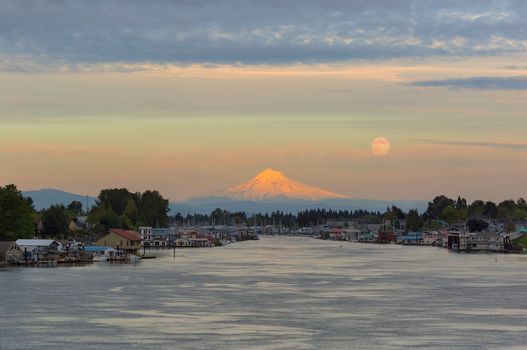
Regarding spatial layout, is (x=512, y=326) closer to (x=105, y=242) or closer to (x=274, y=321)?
(x=274, y=321)

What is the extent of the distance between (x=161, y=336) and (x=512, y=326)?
13.1 meters

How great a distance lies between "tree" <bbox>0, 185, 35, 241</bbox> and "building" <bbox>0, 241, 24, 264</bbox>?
389 cm

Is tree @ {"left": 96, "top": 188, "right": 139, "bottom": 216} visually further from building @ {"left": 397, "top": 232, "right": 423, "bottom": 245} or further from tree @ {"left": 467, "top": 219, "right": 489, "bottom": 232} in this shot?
tree @ {"left": 467, "top": 219, "right": 489, "bottom": 232}

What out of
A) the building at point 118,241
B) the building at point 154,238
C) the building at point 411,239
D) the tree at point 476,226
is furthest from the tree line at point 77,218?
the tree at point 476,226

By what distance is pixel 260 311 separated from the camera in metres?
40.8

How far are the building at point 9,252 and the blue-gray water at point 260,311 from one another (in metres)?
15.7

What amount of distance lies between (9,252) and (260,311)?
44.8 m

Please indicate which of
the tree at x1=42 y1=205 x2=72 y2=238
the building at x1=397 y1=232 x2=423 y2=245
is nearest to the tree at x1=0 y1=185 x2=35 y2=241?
the tree at x1=42 y1=205 x2=72 y2=238

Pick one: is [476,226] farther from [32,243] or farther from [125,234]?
[32,243]

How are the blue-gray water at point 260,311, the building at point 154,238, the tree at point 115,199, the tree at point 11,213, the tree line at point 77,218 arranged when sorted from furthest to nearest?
1. the tree at point 115,199
2. the building at point 154,238
3. the tree line at point 77,218
4. the tree at point 11,213
5. the blue-gray water at point 260,311

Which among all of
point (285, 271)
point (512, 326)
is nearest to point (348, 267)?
point (285, 271)

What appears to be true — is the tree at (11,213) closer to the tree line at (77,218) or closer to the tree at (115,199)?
the tree line at (77,218)

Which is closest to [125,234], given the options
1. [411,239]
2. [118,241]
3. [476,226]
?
[118,241]

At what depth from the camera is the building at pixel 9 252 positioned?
80.1 m
